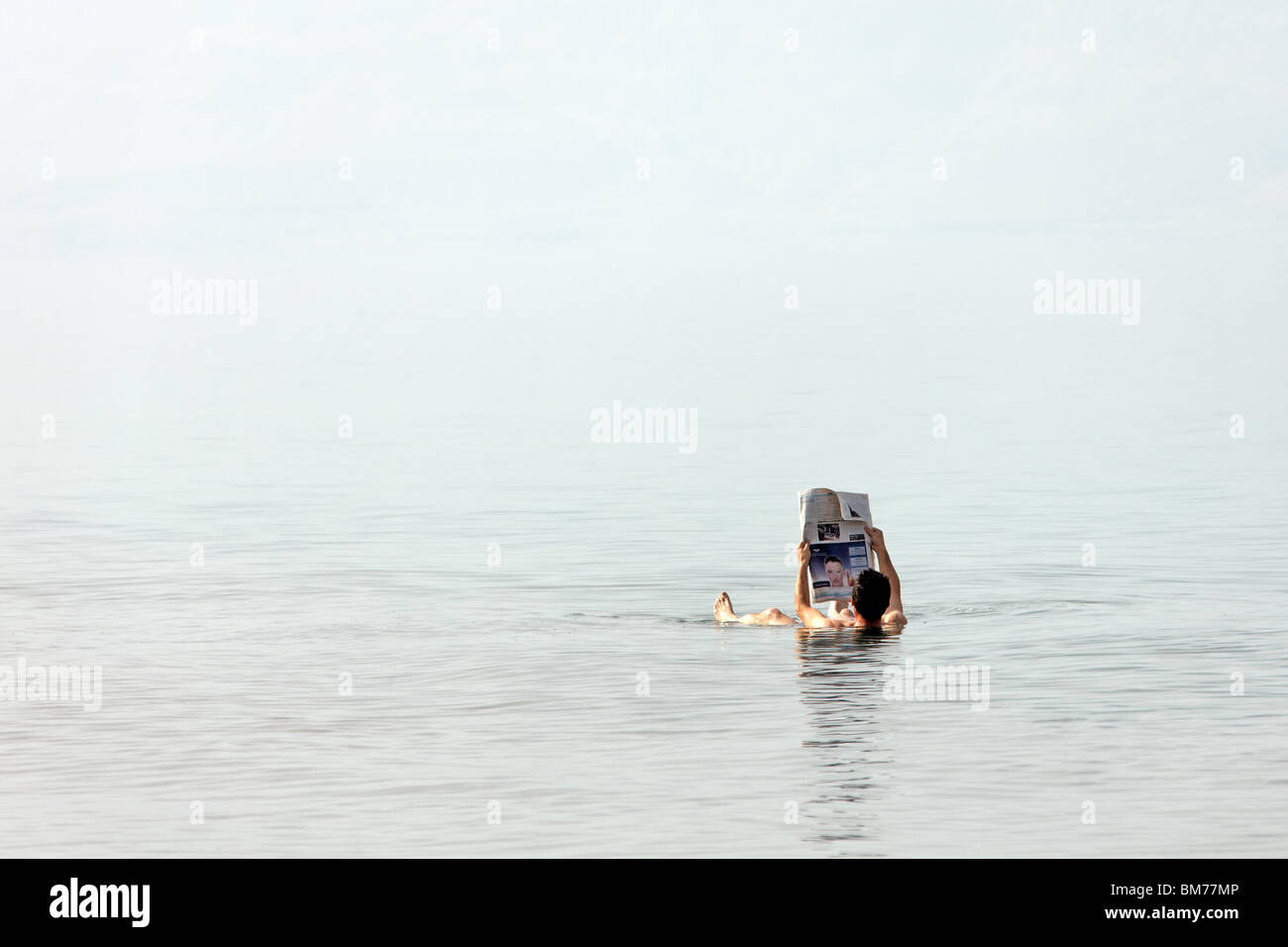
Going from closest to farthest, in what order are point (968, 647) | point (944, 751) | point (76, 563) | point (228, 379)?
point (944, 751)
point (968, 647)
point (76, 563)
point (228, 379)

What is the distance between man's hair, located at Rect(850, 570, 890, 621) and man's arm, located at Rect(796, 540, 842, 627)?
0.51m

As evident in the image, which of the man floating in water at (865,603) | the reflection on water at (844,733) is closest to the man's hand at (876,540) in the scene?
the man floating in water at (865,603)

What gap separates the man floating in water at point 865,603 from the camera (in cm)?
1648

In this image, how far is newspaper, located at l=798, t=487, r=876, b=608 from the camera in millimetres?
16984

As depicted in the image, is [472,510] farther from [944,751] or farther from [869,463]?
[944,751]

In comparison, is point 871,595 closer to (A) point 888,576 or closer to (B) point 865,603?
(B) point 865,603

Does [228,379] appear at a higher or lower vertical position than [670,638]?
higher

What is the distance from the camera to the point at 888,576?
17.0m

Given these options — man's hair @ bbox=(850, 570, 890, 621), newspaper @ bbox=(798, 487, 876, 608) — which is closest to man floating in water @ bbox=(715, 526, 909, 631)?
man's hair @ bbox=(850, 570, 890, 621)

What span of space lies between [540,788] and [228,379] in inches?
3560

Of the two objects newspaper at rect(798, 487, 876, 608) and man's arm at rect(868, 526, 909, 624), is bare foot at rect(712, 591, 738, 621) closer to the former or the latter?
newspaper at rect(798, 487, 876, 608)

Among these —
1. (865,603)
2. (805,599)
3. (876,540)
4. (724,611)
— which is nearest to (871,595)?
(865,603)

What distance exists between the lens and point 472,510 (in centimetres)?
3347
